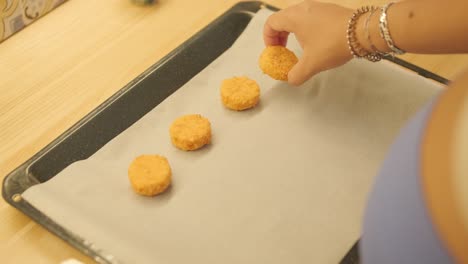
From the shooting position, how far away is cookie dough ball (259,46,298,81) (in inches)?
29.3

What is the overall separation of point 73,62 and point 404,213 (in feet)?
2.10

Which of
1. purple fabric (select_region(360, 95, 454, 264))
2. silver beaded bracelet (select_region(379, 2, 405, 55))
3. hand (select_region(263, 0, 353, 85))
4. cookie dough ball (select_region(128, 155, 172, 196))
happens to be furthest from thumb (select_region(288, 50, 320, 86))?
purple fabric (select_region(360, 95, 454, 264))

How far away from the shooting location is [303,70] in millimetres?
681

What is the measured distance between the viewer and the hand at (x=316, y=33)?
2.06 ft

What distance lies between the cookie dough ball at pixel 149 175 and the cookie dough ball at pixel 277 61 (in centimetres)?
22

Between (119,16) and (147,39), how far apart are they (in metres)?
0.08

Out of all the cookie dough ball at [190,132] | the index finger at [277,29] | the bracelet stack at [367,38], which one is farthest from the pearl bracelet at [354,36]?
the cookie dough ball at [190,132]

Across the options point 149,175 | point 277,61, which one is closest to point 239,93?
point 277,61

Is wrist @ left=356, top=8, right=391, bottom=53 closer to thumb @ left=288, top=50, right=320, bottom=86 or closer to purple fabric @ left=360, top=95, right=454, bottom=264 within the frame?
thumb @ left=288, top=50, right=320, bottom=86

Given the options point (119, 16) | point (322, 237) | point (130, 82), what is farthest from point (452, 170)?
point (119, 16)

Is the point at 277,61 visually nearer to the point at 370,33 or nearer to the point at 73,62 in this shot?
the point at 370,33

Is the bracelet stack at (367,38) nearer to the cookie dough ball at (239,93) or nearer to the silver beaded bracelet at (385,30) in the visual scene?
the silver beaded bracelet at (385,30)

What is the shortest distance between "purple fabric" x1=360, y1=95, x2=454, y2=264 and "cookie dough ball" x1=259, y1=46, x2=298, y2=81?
0.40 metres

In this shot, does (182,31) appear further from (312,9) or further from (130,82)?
(312,9)
